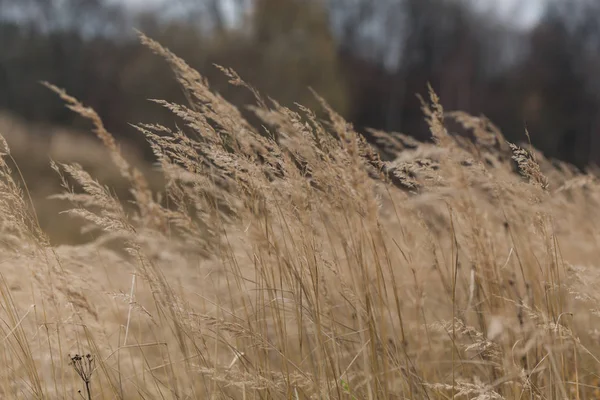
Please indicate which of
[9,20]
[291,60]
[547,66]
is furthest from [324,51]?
[547,66]

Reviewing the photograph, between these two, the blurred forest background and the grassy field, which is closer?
the grassy field

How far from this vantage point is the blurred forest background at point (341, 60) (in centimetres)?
1705

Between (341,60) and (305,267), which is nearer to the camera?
(305,267)

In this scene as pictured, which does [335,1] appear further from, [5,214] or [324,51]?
[5,214]

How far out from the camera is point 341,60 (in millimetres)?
22562

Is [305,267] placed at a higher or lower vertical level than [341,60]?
lower

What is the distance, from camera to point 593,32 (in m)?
26.6

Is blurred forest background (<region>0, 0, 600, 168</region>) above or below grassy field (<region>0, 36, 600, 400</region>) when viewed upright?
above

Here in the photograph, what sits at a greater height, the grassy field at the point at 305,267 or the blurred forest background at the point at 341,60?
the blurred forest background at the point at 341,60

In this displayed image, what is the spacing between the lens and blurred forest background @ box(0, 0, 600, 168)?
671 inches

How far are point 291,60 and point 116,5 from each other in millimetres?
5633

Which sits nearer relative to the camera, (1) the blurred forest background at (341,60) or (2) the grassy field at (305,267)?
(2) the grassy field at (305,267)

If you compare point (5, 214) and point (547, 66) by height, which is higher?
point (547, 66)

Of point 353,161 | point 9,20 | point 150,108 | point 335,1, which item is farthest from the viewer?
point 335,1
